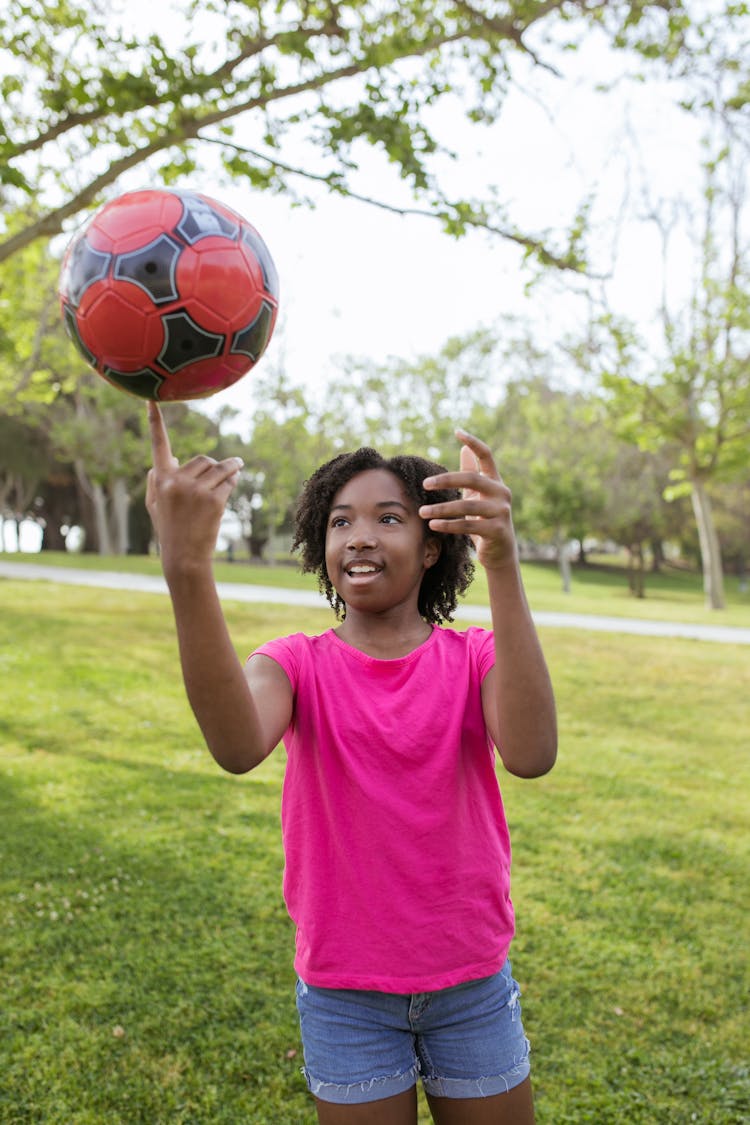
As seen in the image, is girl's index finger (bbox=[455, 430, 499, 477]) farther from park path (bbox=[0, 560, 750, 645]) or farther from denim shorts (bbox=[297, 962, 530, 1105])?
park path (bbox=[0, 560, 750, 645])

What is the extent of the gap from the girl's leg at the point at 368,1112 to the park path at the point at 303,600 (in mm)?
12063

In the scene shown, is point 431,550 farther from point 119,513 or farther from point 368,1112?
point 119,513

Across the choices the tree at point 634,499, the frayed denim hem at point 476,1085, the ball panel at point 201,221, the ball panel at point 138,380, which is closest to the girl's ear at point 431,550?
the ball panel at point 138,380

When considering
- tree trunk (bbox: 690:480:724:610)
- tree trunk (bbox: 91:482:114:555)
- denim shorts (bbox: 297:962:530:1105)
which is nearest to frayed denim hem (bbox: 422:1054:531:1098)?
denim shorts (bbox: 297:962:530:1105)

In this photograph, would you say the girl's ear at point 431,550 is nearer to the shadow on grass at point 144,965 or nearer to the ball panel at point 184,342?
the ball panel at point 184,342

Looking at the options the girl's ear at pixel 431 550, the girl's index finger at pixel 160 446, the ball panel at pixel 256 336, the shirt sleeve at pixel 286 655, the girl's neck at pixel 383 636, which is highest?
the ball panel at pixel 256 336

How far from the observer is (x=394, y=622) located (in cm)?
210

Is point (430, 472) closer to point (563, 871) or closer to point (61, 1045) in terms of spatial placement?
point (61, 1045)

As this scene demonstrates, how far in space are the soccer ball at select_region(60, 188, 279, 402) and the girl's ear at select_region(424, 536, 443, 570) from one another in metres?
0.63

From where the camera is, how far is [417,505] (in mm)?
2115

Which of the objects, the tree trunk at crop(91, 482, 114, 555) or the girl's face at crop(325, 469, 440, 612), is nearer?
the girl's face at crop(325, 469, 440, 612)

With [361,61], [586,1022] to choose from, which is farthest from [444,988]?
[361,61]

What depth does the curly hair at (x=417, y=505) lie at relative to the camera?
2.16 m

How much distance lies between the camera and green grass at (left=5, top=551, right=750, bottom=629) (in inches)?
737
